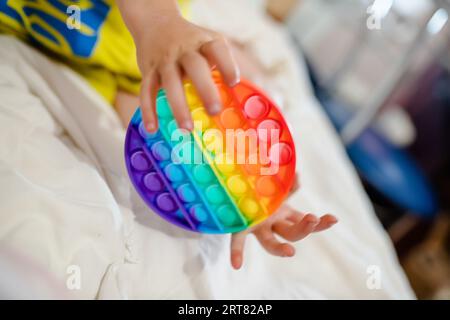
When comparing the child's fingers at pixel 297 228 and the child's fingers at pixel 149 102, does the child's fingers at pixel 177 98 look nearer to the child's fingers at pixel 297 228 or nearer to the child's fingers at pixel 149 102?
the child's fingers at pixel 149 102

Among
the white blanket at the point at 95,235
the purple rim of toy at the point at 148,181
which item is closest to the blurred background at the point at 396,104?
the white blanket at the point at 95,235

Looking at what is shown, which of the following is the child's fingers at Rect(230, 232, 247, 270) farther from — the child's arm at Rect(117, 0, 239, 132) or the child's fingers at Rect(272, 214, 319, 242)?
the child's arm at Rect(117, 0, 239, 132)

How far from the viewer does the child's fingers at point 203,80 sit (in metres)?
0.26

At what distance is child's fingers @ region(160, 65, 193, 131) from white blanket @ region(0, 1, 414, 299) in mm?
125

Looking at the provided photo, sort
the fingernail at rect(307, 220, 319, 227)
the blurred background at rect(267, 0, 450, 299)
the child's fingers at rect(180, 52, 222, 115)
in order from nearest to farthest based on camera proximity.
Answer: the child's fingers at rect(180, 52, 222, 115)
the fingernail at rect(307, 220, 319, 227)
the blurred background at rect(267, 0, 450, 299)

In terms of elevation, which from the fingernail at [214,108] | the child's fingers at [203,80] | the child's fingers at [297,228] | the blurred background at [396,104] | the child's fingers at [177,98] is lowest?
the blurred background at [396,104]

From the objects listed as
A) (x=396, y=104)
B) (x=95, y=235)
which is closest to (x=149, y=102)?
(x=95, y=235)

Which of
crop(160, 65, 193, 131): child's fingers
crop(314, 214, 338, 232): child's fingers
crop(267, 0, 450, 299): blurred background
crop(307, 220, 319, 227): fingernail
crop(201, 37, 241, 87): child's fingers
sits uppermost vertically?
crop(201, 37, 241, 87): child's fingers

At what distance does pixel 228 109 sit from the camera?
311mm

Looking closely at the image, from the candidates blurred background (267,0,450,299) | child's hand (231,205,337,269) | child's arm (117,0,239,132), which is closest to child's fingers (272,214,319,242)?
child's hand (231,205,337,269)

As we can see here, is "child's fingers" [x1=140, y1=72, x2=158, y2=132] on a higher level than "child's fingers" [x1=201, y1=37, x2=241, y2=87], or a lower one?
lower

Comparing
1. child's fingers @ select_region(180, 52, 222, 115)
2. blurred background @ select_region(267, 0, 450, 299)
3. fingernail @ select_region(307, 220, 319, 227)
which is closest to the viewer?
child's fingers @ select_region(180, 52, 222, 115)

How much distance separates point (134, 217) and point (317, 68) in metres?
0.88

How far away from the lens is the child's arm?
260mm
